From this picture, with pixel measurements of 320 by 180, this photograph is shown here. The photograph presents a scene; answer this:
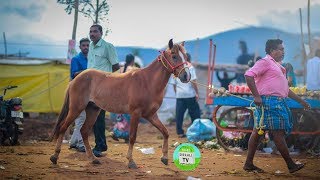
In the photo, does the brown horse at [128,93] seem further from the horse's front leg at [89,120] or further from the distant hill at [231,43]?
the distant hill at [231,43]

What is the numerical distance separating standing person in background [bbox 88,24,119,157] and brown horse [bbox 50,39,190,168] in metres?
0.49

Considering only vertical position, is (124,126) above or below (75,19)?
below

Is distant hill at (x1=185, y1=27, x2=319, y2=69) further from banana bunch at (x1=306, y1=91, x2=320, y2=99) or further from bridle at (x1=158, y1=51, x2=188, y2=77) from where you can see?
bridle at (x1=158, y1=51, x2=188, y2=77)

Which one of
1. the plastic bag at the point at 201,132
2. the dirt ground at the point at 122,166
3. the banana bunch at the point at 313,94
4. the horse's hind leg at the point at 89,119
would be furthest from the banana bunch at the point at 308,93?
the horse's hind leg at the point at 89,119

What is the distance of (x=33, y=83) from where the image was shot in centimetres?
1597

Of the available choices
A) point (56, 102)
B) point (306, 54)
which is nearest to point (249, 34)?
point (306, 54)

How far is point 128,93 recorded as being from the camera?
316 inches

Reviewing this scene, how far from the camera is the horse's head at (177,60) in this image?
7695 mm

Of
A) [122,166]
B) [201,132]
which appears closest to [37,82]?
[201,132]

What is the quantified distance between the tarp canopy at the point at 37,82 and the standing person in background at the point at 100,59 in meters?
6.41

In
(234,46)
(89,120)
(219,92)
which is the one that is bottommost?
(89,120)

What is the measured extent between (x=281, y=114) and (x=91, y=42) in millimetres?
4015

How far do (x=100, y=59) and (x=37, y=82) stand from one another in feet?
25.0

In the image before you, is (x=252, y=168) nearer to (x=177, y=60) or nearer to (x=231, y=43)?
(x=177, y=60)
